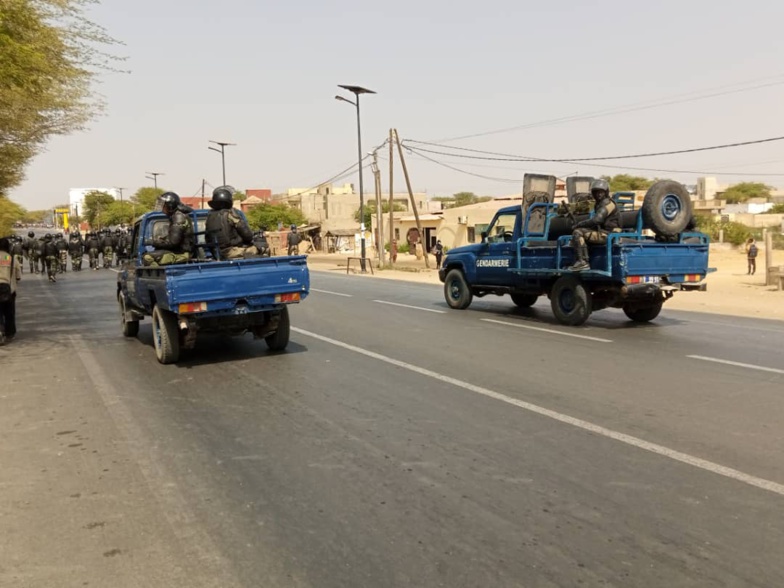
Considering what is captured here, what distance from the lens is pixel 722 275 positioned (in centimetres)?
2847

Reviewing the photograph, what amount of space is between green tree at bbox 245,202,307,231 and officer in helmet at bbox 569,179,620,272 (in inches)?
2678

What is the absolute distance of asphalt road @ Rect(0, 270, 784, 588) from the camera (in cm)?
342

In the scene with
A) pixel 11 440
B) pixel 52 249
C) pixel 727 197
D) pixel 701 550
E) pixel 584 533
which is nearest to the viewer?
pixel 701 550

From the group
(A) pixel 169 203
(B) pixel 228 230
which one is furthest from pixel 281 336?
(A) pixel 169 203

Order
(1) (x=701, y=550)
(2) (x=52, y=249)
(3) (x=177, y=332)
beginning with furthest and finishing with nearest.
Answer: (2) (x=52, y=249) → (3) (x=177, y=332) → (1) (x=701, y=550)

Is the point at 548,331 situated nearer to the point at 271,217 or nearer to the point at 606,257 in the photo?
the point at 606,257

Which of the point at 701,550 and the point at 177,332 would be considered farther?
the point at 177,332

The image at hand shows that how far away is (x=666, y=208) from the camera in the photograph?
11.5m

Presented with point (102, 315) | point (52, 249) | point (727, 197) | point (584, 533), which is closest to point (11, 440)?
point (584, 533)

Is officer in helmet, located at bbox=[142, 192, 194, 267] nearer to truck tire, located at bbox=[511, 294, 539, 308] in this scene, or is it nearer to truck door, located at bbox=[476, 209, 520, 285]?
truck door, located at bbox=[476, 209, 520, 285]

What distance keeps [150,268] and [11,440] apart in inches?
138

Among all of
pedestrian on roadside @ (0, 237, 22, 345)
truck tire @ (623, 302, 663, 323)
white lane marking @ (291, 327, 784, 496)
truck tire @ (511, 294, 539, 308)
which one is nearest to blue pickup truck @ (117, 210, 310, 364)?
white lane marking @ (291, 327, 784, 496)

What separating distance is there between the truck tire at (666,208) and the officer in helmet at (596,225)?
54cm

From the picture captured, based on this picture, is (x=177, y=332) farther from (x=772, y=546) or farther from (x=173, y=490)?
(x=772, y=546)
